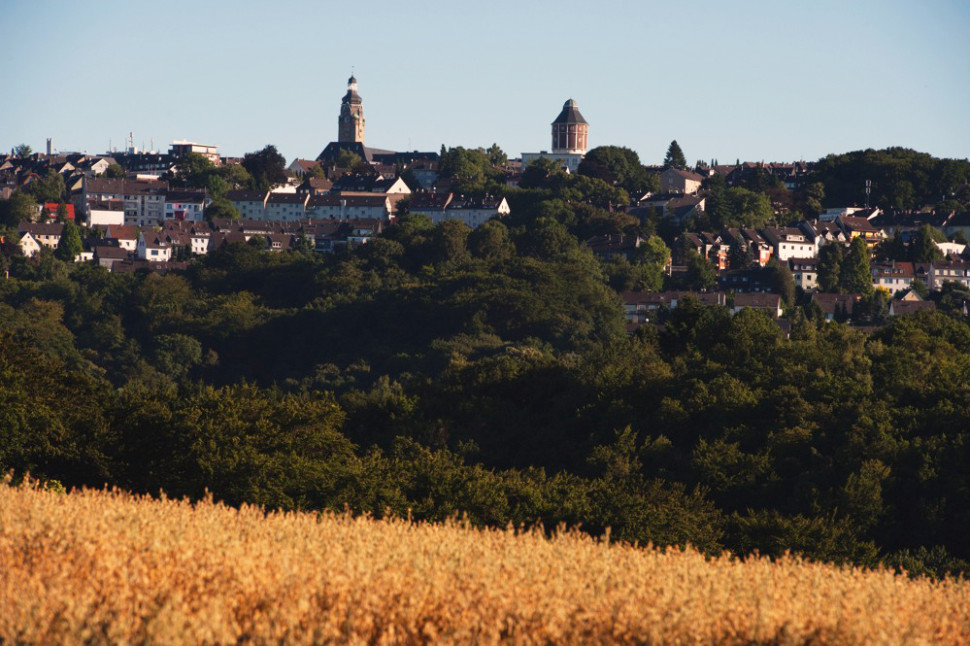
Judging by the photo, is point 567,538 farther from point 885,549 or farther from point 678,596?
point 885,549

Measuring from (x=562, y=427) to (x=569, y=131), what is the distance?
419 ft

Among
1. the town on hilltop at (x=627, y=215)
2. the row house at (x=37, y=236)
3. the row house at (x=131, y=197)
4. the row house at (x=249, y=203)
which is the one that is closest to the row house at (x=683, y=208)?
the town on hilltop at (x=627, y=215)

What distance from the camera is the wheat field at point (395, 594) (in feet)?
41.1

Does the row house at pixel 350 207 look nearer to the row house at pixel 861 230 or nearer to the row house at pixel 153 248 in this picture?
the row house at pixel 153 248

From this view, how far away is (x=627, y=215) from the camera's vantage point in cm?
12350

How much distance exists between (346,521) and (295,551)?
3212 millimetres

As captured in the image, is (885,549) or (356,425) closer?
(885,549)

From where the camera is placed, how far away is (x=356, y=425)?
155 ft

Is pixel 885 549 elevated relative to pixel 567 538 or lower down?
lower down

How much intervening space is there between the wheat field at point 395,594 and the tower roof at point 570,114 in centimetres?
15704

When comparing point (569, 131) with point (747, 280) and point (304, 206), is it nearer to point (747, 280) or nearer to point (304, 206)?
point (304, 206)

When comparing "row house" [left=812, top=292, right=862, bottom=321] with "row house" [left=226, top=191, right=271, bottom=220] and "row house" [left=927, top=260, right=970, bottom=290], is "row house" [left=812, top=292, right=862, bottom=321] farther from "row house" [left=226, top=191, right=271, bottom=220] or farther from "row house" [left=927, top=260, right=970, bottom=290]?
"row house" [left=226, top=191, right=271, bottom=220]

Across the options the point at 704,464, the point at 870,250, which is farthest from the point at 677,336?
the point at 870,250

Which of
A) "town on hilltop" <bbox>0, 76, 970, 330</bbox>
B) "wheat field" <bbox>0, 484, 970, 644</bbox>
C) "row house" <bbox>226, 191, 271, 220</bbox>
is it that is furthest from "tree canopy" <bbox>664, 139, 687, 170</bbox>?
"wheat field" <bbox>0, 484, 970, 644</bbox>
